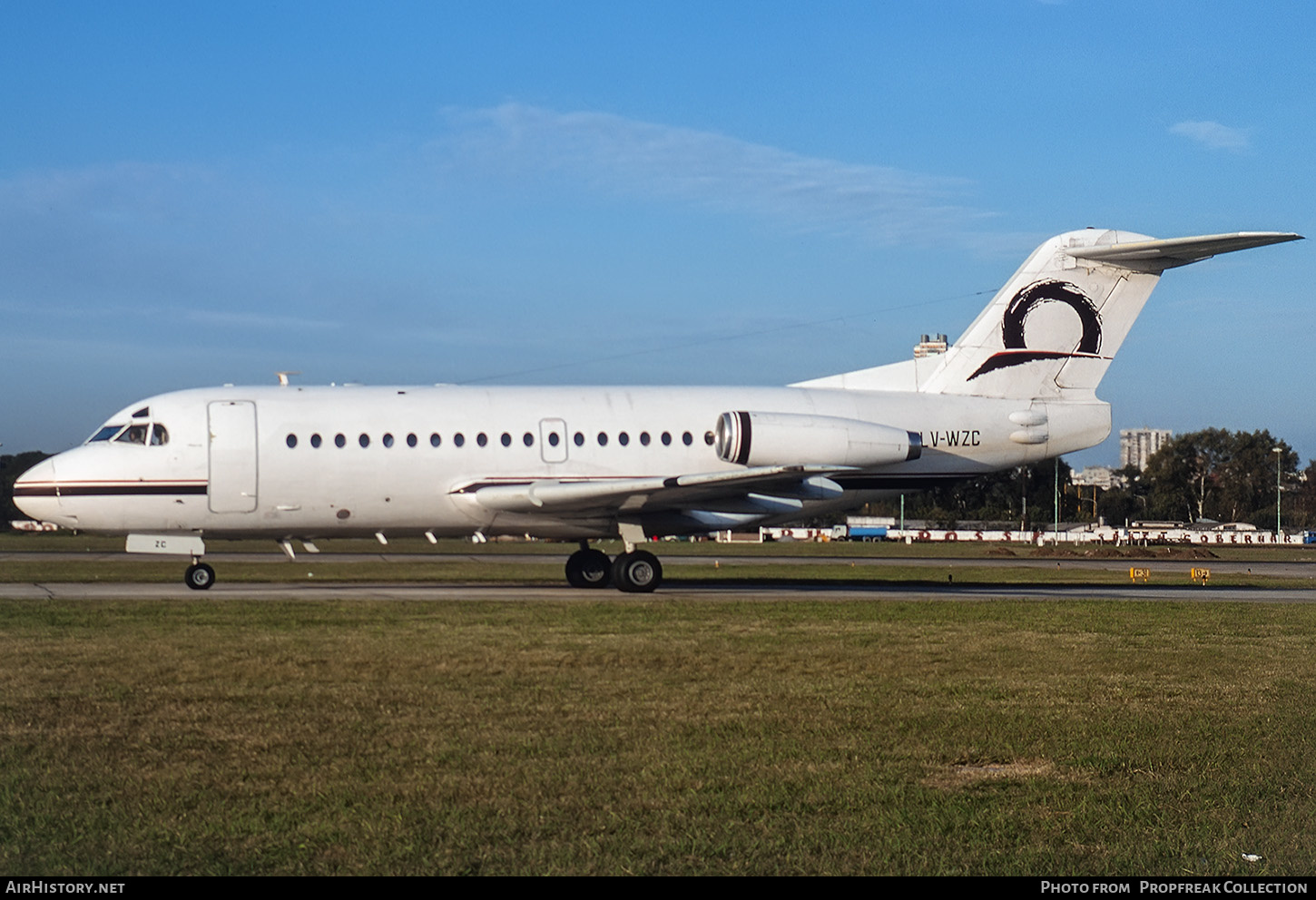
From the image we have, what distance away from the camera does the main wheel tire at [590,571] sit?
88.8 feet

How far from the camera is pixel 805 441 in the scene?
25781 mm

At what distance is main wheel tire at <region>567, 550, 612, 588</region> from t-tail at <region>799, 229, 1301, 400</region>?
8434 mm

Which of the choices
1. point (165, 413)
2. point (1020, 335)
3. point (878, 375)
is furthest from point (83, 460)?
point (1020, 335)

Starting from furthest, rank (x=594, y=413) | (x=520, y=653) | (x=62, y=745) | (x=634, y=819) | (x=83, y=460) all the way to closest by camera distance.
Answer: (x=594, y=413) → (x=83, y=460) → (x=520, y=653) → (x=62, y=745) → (x=634, y=819)

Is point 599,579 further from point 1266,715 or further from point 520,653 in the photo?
point 1266,715

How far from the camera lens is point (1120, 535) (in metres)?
82.1

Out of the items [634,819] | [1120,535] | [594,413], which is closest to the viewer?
[634,819]

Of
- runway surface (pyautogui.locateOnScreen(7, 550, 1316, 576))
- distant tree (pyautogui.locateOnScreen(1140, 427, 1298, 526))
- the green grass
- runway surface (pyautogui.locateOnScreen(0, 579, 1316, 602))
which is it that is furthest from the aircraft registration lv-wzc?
distant tree (pyautogui.locateOnScreen(1140, 427, 1298, 526))

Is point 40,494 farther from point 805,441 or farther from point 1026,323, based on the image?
point 1026,323

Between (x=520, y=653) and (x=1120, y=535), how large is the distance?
74.8 m

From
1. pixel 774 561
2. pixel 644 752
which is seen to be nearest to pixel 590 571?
pixel 774 561

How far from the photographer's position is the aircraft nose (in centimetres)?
2458

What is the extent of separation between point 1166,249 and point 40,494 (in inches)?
916

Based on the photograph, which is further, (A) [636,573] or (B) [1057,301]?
(B) [1057,301]
